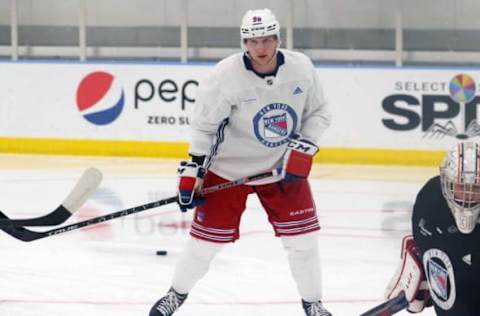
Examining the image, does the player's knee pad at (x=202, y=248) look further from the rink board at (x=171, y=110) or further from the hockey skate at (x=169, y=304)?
the rink board at (x=171, y=110)

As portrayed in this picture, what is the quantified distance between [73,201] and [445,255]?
190 centimetres

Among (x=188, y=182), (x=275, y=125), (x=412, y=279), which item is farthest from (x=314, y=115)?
(x=412, y=279)

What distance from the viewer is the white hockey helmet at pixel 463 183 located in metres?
1.95

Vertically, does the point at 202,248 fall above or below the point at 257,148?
below

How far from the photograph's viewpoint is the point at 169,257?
16.7 ft

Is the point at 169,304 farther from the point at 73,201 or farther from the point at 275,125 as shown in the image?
the point at 275,125

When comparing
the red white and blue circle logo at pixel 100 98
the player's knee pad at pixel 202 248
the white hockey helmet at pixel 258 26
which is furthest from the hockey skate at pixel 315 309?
the red white and blue circle logo at pixel 100 98

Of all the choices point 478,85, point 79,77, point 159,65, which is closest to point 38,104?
point 79,77

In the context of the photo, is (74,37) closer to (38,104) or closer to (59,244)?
(38,104)

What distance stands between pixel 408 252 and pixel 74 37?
8.74m

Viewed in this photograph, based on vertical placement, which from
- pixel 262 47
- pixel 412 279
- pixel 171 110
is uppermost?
pixel 262 47

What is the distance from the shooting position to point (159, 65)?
9945 mm

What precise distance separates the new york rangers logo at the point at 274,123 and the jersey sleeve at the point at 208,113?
109mm

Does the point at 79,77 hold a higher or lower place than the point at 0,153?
higher
